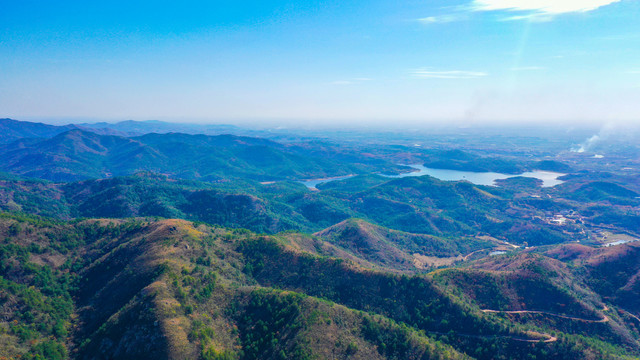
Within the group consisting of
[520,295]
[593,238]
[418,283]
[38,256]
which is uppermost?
[38,256]

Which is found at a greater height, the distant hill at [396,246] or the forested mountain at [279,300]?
the forested mountain at [279,300]

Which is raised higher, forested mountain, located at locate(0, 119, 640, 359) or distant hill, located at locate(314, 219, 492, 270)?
forested mountain, located at locate(0, 119, 640, 359)

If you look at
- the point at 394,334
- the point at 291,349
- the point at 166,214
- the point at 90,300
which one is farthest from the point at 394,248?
the point at 166,214

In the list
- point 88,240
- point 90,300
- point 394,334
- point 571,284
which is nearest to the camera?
point 394,334

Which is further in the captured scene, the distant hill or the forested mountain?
the distant hill

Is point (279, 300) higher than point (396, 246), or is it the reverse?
point (279, 300)

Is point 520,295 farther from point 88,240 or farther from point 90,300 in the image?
point 88,240

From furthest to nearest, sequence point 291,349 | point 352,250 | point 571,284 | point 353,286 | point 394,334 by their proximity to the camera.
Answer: point 352,250 → point 571,284 → point 353,286 → point 394,334 → point 291,349

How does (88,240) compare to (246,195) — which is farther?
(246,195)

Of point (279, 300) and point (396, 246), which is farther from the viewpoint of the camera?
point (396, 246)

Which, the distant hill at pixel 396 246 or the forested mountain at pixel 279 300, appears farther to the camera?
the distant hill at pixel 396 246

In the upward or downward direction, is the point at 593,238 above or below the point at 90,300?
below
